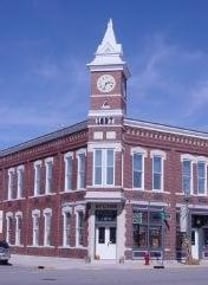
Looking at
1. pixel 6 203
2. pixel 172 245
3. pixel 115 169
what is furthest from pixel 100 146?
pixel 6 203

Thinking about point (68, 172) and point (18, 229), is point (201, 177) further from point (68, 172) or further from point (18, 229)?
point (18, 229)

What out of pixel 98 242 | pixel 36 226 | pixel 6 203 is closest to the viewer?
pixel 98 242

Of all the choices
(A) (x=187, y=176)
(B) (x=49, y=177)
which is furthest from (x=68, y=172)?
(A) (x=187, y=176)

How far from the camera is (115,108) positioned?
4194 centimetres

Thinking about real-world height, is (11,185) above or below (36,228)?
above

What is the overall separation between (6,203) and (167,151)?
16977 millimetres

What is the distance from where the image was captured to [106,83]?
42.6m

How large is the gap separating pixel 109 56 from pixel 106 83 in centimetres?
190

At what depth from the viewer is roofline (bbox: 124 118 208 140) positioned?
42750 mm

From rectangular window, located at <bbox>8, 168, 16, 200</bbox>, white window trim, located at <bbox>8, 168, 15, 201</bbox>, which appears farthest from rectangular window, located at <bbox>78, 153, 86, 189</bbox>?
white window trim, located at <bbox>8, 168, 15, 201</bbox>

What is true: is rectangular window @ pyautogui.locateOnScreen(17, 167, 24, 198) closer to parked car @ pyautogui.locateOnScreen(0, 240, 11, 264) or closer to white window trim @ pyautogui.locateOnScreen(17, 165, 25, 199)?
white window trim @ pyautogui.locateOnScreen(17, 165, 25, 199)

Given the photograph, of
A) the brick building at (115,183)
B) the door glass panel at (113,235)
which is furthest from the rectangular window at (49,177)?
the door glass panel at (113,235)

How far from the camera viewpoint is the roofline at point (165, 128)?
42.8 metres

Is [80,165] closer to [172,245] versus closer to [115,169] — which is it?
[115,169]
